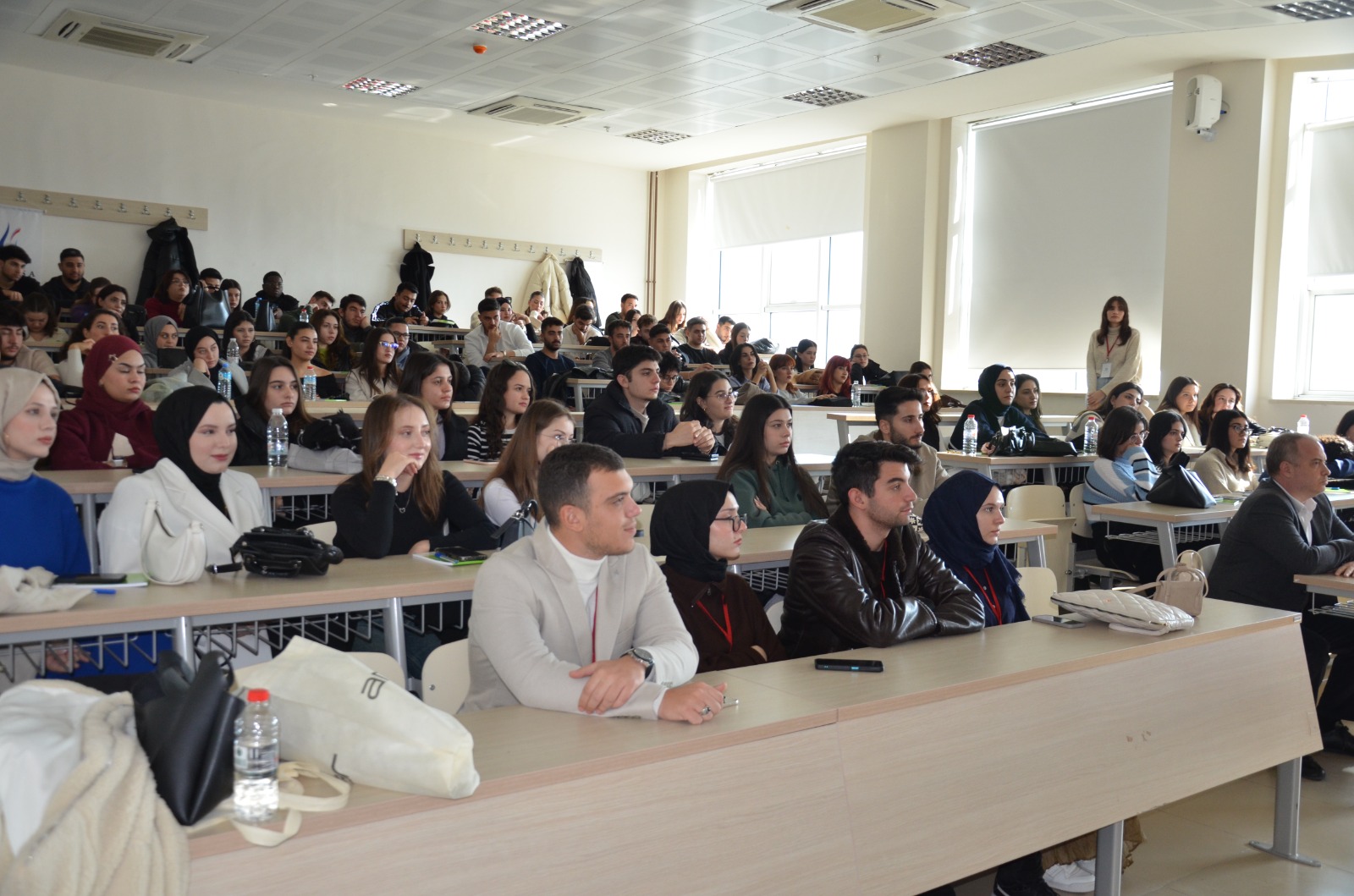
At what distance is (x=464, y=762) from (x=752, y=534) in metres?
2.41

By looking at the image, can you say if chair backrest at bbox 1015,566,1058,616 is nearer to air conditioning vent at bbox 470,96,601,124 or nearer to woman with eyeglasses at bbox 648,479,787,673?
woman with eyeglasses at bbox 648,479,787,673

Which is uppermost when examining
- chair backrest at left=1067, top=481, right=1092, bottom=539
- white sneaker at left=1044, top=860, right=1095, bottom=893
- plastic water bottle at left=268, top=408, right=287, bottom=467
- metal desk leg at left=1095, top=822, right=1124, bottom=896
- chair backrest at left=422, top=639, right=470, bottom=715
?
plastic water bottle at left=268, top=408, right=287, bottom=467

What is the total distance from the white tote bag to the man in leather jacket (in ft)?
4.29

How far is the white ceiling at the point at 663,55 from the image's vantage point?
7777mm

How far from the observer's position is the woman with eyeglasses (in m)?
2.70

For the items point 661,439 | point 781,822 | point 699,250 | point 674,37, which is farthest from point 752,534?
point 699,250

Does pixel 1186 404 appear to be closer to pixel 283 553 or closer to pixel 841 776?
pixel 841 776

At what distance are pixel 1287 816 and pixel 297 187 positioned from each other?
11.6 metres

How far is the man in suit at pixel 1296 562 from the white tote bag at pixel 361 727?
3272 mm

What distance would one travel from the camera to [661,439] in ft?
17.5

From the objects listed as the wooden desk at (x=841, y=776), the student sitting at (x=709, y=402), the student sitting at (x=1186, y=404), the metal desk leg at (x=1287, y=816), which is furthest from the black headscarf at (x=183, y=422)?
the student sitting at (x=1186, y=404)

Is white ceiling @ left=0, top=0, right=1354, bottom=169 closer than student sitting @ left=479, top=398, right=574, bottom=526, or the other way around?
student sitting @ left=479, top=398, right=574, bottom=526

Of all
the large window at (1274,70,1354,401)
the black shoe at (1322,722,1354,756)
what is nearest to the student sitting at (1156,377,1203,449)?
the large window at (1274,70,1354,401)

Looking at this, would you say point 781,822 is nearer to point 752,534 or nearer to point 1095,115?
point 752,534
